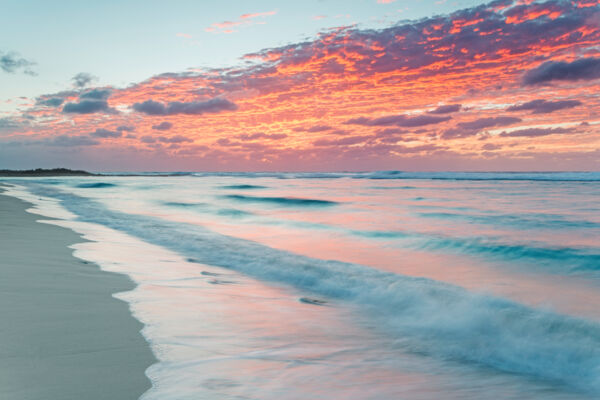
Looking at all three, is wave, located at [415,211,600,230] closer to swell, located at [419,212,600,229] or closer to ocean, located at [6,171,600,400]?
swell, located at [419,212,600,229]

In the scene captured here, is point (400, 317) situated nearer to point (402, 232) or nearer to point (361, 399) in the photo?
point (361, 399)

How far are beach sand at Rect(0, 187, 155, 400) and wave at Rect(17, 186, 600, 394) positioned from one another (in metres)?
2.24

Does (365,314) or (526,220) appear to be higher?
(526,220)

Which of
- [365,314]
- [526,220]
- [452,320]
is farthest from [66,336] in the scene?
[526,220]

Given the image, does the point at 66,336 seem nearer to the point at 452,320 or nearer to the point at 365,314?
the point at 365,314

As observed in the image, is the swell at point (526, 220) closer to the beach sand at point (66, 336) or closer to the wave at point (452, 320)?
the wave at point (452, 320)

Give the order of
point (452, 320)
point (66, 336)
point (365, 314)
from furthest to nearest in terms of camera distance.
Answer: point (365, 314)
point (452, 320)
point (66, 336)

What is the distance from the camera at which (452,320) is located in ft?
13.7

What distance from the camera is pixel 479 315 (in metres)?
4.27

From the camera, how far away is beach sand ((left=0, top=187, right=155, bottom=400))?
210cm

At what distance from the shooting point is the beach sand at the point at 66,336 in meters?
2.10

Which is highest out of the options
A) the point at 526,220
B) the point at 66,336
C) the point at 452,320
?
the point at 526,220

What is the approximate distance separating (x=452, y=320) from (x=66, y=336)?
11.8 feet

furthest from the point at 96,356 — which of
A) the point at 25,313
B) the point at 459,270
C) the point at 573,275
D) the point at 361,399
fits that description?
the point at 573,275
